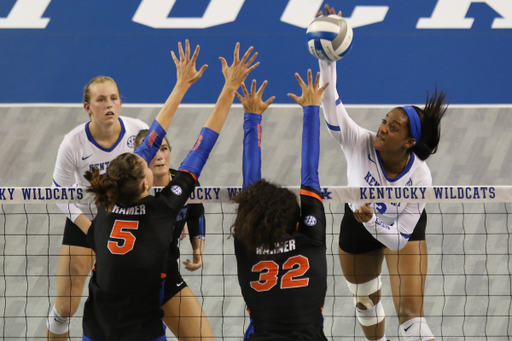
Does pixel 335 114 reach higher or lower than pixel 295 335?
higher

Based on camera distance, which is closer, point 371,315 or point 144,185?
point 144,185

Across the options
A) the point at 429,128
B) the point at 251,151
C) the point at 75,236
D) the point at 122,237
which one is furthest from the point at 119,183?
the point at 429,128

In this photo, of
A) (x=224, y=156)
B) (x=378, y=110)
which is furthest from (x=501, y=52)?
(x=224, y=156)

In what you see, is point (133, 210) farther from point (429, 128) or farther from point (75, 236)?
point (429, 128)

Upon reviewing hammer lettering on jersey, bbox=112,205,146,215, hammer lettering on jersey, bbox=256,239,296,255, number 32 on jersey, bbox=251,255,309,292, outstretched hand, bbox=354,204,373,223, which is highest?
outstretched hand, bbox=354,204,373,223

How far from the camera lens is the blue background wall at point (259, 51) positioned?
21.2 feet

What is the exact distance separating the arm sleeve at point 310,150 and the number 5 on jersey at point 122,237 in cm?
83

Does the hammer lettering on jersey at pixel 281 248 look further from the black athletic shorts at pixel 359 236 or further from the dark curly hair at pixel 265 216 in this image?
the black athletic shorts at pixel 359 236

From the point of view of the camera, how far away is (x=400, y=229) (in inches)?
132

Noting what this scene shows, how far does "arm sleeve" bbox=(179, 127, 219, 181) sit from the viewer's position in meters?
2.51

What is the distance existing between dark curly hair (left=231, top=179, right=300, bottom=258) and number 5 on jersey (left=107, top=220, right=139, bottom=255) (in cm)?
47

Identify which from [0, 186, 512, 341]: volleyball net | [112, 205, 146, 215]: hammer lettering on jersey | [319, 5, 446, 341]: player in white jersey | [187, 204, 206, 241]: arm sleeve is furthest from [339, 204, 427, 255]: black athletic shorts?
[112, 205, 146, 215]: hammer lettering on jersey

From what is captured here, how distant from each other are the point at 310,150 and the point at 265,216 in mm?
477

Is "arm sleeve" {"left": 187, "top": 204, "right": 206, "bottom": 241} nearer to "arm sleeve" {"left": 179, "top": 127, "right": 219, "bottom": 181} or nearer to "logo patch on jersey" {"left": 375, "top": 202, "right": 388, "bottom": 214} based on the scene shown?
"arm sleeve" {"left": 179, "top": 127, "right": 219, "bottom": 181}
